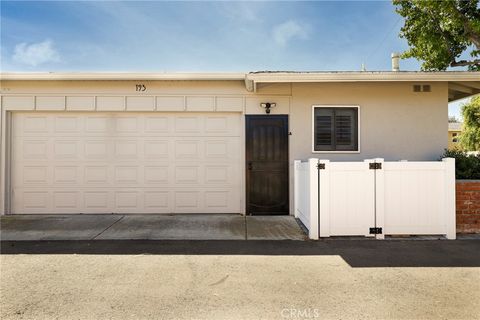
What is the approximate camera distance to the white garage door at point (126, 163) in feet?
23.0

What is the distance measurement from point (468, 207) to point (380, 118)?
2.57 meters

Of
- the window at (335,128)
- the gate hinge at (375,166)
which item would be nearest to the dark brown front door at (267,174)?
the window at (335,128)

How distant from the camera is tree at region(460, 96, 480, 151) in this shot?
21.8 meters

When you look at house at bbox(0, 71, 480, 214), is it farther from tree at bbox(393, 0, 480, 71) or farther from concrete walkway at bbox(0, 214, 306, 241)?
tree at bbox(393, 0, 480, 71)

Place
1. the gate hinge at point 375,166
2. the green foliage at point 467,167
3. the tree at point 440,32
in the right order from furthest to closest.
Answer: the tree at point 440,32 < the green foliage at point 467,167 < the gate hinge at point 375,166

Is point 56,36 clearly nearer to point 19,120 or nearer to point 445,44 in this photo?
point 19,120

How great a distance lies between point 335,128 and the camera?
6859 millimetres

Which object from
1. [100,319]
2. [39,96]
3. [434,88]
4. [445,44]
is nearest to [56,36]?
[39,96]

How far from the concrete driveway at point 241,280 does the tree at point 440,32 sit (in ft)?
33.7

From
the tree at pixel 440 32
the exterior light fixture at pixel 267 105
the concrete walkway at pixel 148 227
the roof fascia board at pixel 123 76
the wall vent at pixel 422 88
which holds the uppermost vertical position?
the tree at pixel 440 32

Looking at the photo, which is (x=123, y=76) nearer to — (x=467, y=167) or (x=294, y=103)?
(x=294, y=103)

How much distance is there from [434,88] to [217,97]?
200 inches

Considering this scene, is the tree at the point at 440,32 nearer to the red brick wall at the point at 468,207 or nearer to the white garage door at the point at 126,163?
the red brick wall at the point at 468,207

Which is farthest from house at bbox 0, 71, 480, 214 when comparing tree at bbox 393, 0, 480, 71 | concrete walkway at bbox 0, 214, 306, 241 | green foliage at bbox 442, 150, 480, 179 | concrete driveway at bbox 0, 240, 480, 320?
tree at bbox 393, 0, 480, 71
